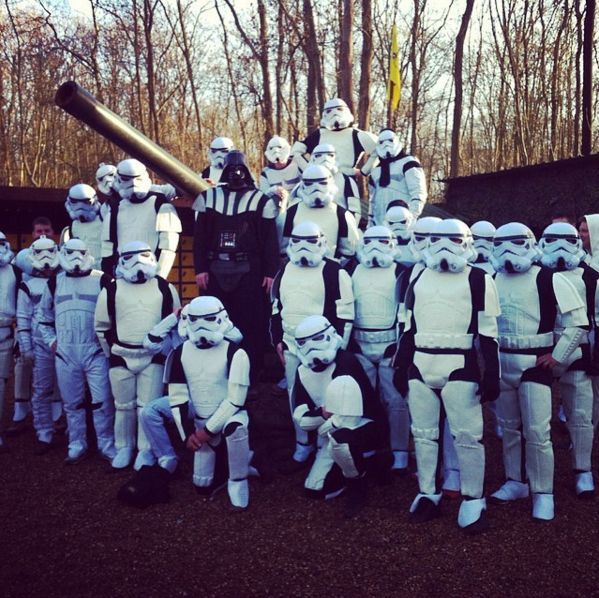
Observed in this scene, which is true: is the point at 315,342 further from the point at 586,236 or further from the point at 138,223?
the point at 586,236

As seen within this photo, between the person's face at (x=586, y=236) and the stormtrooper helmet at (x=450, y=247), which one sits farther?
the person's face at (x=586, y=236)

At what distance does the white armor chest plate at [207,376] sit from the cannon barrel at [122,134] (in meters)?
2.91

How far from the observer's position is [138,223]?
6.51 meters

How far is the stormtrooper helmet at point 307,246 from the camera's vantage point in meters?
5.63

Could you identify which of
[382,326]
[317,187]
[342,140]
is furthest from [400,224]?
[342,140]

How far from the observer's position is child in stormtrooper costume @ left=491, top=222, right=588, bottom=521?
468 cm

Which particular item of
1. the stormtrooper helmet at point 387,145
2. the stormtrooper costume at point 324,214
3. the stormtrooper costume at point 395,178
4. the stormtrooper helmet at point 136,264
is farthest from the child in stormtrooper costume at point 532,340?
the stormtrooper helmet at point 387,145

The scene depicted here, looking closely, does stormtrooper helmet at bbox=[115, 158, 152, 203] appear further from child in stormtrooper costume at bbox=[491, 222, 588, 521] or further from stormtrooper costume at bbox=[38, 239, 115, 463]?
child in stormtrooper costume at bbox=[491, 222, 588, 521]

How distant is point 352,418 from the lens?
16.3 ft

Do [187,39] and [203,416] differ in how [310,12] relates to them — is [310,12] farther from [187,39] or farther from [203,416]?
[203,416]

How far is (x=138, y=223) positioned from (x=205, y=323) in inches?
73.2

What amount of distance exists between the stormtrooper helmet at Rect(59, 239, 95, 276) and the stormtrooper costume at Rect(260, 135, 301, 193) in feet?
8.65

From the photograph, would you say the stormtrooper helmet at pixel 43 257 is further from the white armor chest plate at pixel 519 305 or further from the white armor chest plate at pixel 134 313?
the white armor chest plate at pixel 519 305

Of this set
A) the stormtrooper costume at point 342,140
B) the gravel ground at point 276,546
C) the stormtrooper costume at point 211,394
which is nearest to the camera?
the gravel ground at point 276,546
